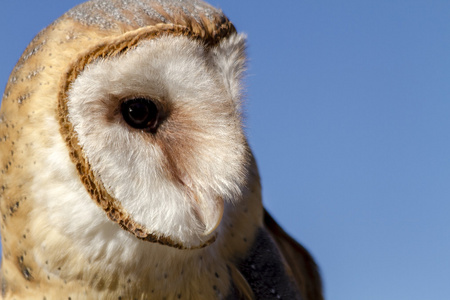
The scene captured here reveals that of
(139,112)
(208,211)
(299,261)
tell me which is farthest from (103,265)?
(299,261)

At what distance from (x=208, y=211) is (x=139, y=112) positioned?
15.6 inches

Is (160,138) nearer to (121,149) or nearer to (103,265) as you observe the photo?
(121,149)

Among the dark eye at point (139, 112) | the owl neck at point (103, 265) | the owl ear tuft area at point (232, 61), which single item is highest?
the owl ear tuft area at point (232, 61)

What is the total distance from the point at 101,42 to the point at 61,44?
0.18 metres

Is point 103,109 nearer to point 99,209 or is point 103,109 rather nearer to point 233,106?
point 99,209

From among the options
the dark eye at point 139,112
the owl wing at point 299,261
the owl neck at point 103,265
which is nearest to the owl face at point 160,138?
the dark eye at point 139,112

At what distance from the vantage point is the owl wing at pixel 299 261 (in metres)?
2.68

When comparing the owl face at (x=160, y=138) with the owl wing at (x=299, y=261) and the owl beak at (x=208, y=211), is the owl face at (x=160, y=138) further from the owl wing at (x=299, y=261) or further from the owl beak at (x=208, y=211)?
the owl wing at (x=299, y=261)

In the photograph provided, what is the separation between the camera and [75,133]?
1734 millimetres

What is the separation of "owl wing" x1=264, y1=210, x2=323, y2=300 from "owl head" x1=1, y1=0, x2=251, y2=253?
86cm

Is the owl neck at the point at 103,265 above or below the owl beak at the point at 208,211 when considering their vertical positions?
below

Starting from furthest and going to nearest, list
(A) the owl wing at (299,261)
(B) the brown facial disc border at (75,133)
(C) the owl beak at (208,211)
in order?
1. (A) the owl wing at (299,261)
2. (C) the owl beak at (208,211)
3. (B) the brown facial disc border at (75,133)

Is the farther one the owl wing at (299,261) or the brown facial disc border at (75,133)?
the owl wing at (299,261)

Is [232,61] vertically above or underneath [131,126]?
above
